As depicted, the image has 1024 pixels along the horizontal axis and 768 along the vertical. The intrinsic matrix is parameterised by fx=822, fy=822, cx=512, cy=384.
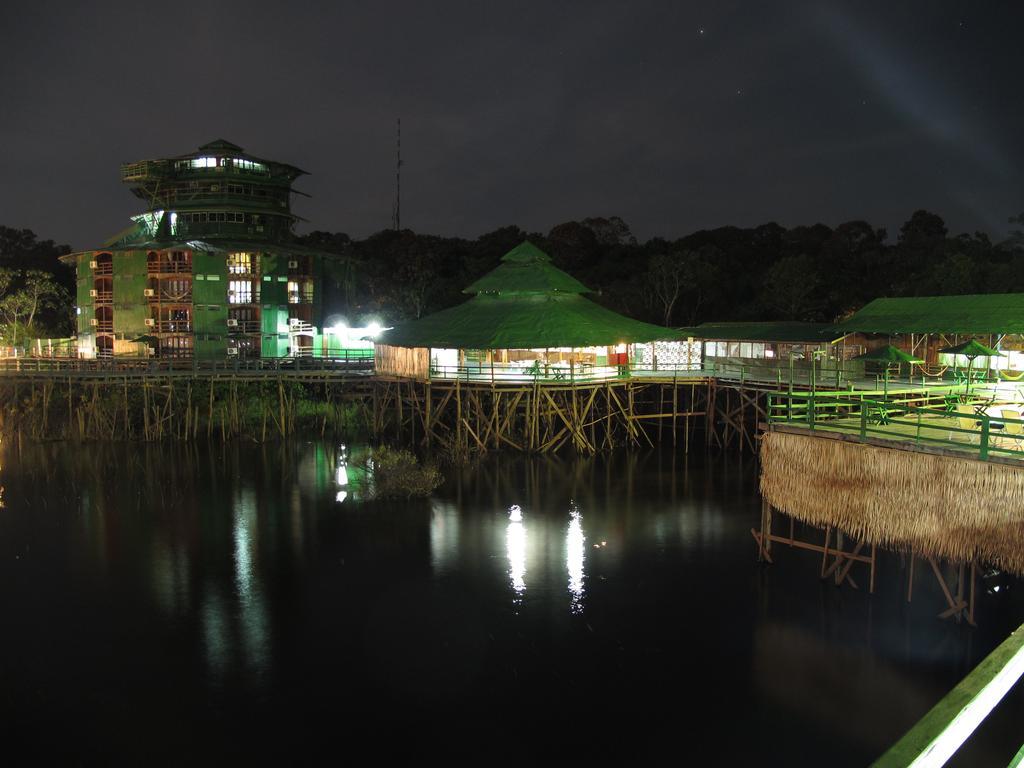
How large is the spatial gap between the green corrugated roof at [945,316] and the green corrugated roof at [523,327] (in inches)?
318

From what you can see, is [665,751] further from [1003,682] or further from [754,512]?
[754,512]

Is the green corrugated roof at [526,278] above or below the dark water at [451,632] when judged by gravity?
above

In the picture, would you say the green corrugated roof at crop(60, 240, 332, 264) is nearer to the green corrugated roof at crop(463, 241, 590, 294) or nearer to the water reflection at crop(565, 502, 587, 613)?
the green corrugated roof at crop(463, 241, 590, 294)

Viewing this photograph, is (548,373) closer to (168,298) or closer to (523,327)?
(523,327)

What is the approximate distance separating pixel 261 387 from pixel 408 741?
28.1 metres

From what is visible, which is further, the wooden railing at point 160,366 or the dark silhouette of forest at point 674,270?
the dark silhouette of forest at point 674,270

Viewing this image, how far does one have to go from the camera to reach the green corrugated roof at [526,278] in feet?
120

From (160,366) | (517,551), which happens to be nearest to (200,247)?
(160,366)

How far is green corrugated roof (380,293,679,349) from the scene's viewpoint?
32062 mm

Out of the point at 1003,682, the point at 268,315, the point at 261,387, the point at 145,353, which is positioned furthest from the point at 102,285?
the point at 1003,682

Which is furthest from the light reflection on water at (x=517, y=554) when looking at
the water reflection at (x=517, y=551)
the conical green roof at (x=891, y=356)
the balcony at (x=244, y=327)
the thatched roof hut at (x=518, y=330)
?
the balcony at (x=244, y=327)

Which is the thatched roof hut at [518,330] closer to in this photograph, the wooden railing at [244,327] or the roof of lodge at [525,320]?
the roof of lodge at [525,320]

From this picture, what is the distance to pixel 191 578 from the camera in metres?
18.6

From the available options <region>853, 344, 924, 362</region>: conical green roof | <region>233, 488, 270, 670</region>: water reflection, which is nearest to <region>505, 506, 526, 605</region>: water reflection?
<region>233, 488, 270, 670</region>: water reflection
